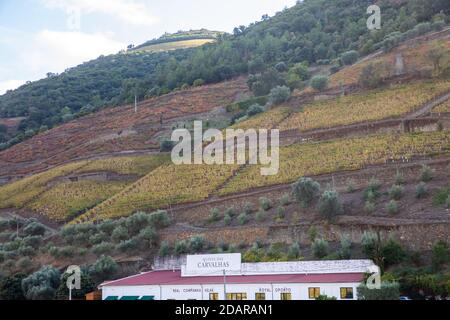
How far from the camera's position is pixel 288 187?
2884 cm

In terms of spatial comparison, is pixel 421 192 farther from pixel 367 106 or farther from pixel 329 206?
pixel 367 106

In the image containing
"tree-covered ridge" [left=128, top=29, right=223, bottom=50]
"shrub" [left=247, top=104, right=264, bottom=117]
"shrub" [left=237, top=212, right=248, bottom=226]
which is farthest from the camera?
"tree-covered ridge" [left=128, top=29, right=223, bottom=50]

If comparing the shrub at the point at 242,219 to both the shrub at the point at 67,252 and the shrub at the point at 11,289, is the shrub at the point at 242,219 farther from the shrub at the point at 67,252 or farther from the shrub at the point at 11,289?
the shrub at the point at 11,289

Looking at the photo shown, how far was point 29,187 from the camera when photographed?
45.8m

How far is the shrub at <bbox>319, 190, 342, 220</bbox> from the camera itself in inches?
906

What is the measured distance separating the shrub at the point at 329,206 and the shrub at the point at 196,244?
5091 millimetres

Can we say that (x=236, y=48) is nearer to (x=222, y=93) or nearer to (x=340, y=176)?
(x=222, y=93)

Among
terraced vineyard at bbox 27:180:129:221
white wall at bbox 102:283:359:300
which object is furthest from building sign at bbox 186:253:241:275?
terraced vineyard at bbox 27:180:129:221

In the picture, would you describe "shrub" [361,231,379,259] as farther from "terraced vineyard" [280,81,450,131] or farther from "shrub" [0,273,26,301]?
"terraced vineyard" [280,81,450,131]

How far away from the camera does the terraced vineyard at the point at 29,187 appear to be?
141 feet

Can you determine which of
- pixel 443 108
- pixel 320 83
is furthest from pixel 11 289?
pixel 320 83

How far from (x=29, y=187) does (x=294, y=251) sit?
98.1ft

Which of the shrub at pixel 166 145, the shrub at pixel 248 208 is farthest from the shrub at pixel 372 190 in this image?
the shrub at pixel 166 145
